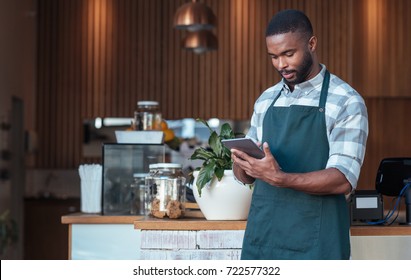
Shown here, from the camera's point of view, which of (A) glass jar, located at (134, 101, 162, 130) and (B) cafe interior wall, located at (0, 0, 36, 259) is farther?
(B) cafe interior wall, located at (0, 0, 36, 259)

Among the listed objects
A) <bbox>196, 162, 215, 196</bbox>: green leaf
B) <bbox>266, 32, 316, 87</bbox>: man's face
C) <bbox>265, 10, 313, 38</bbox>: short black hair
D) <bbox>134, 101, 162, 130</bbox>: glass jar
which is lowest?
<bbox>196, 162, 215, 196</bbox>: green leaf

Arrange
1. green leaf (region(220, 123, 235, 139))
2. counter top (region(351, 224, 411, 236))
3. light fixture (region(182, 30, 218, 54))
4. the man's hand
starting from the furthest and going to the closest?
light fixture (region(182, 30, 218, 54)) → counter top (region(351, 224, 411, 236)) → green leaf (region(220, 123, 235, 139)) → the man's hand

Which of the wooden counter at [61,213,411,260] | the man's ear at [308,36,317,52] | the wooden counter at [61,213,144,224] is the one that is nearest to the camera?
the man's ear at [308,36,317,52]

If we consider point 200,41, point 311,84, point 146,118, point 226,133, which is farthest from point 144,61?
point 311,84

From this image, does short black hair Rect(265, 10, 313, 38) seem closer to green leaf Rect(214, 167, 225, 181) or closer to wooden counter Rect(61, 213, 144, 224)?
green leaf Rect(214, 167, 225, 181)

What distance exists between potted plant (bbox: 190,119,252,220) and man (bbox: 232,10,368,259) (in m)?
0.50

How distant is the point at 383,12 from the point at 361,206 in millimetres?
4607

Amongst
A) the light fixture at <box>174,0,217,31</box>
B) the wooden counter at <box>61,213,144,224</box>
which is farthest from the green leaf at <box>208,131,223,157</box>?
the light fixture at <box>174,0,217,31</box>

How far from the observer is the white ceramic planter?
2.84 m

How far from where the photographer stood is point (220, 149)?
2893 millimetres

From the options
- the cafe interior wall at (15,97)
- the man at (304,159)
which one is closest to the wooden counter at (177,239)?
the man at (304,159)

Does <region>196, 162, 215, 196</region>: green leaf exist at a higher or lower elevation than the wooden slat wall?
lower
